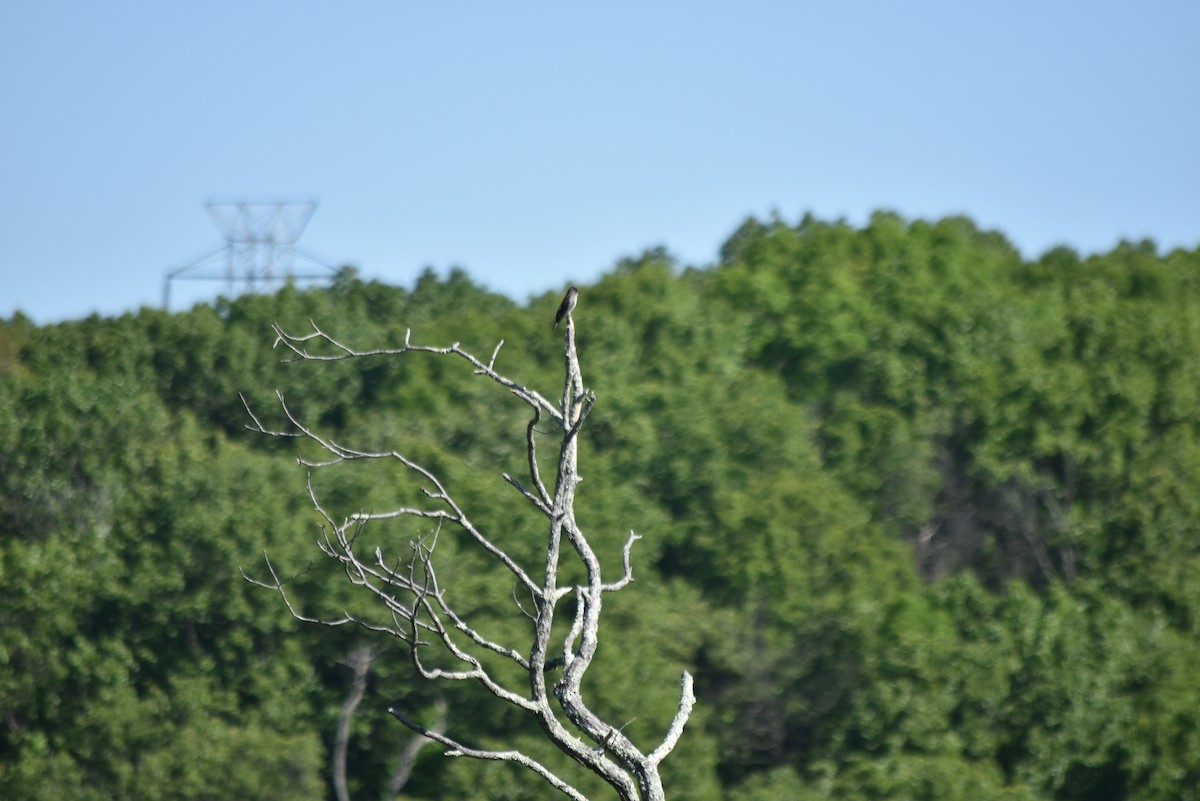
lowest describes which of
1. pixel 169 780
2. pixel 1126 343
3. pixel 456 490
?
pixel 169 780

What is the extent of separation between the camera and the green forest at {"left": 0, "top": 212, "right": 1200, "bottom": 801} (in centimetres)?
5116

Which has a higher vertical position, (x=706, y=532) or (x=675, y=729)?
(x=706, y=532)

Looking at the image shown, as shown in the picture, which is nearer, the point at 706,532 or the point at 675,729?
the point at 675,729

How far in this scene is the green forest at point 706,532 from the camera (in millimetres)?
51156

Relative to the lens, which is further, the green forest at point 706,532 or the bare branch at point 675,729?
the green forest at point 706,532

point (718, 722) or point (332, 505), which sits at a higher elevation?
point (332, 505)

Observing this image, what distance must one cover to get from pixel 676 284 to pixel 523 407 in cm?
1590

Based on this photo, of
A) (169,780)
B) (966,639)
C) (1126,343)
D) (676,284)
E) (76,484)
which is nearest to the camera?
(169,780)

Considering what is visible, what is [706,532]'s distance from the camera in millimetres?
65312

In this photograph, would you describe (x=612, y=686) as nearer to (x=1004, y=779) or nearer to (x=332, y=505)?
(x=1004, y=779)

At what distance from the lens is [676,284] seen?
275 feet

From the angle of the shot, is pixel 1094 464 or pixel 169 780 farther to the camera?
pixel 1094 464

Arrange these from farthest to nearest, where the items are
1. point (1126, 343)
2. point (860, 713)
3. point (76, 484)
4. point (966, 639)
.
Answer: point (1126, 343)
point (76, 484)
point (966, 639)
point (860, 713)

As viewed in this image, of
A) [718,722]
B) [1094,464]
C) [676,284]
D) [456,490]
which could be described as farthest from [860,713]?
[676,284]
